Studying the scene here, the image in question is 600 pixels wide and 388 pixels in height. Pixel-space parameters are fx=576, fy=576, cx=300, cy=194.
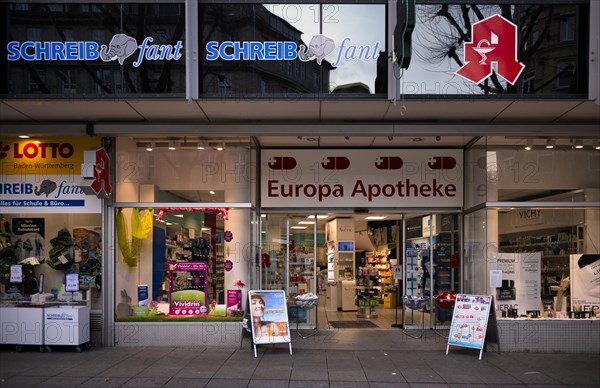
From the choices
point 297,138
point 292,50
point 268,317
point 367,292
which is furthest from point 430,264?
point 292,50

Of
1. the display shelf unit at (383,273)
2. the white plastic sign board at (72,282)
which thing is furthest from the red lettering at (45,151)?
the display shelf unit at (383,273)

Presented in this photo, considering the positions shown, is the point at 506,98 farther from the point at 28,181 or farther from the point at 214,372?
the point at 28,181

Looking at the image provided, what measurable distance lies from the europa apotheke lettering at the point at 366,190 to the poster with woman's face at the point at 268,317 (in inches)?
104

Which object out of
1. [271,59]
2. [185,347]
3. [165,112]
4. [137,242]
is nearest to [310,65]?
[271,59]

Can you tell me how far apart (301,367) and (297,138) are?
15.0 feet

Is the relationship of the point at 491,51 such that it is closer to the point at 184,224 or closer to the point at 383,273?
the point at 184,224

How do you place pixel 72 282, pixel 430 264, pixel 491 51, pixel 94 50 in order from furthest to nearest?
pixel 430 264, pixel 72 282, pixel 94 50, pixel 491 51

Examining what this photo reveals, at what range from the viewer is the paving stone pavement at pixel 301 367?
8.11 m

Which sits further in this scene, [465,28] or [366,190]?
[366,190]

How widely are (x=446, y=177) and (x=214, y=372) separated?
250 inches

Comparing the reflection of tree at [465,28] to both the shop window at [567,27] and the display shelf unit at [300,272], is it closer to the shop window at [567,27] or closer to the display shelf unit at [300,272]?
the shop window at [567,27]

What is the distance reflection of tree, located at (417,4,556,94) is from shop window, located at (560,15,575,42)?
0.22m

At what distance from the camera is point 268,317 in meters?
10.0

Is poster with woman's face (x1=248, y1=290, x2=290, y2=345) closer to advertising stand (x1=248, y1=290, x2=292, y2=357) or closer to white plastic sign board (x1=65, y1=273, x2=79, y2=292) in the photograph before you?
advertising stand (x1=248, y1=290, x2=292, y2=357)
